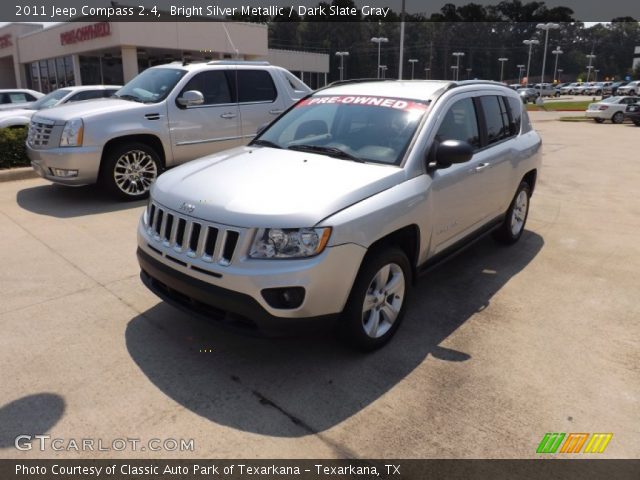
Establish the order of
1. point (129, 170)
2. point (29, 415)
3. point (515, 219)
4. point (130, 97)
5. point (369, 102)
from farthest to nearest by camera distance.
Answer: point (130, 97)
point (129, 170)
point (515, 219)
point (369, 102)
point (29, 415)

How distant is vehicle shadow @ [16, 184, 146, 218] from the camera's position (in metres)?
6.90

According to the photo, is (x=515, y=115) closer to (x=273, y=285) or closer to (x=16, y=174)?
(x=273, y=285)

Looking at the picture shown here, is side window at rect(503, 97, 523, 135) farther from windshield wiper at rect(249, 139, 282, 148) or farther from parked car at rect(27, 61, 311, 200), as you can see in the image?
parked car at rect(27, 61, 311, 200)

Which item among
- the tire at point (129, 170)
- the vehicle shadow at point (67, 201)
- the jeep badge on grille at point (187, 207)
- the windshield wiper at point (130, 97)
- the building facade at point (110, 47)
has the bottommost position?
the vehicle shadow at point (67, 201)

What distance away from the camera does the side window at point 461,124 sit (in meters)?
4.15

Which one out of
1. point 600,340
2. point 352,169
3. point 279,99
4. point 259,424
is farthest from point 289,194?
point 279,99

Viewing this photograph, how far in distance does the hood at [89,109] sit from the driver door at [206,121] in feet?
1.49

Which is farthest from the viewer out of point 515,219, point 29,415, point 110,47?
point 110,47

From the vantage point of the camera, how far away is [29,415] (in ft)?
9.37

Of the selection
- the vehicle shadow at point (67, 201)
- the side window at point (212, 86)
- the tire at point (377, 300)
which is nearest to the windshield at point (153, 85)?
the side window at point (212, 86)

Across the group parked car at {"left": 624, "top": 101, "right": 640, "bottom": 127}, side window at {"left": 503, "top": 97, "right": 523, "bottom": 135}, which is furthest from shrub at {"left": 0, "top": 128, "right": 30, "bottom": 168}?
parked car at {"left": 624, "top": 101, "right": 640, "bottom": 127}

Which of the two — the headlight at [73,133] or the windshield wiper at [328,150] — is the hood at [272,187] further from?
the headlight at [73,133]

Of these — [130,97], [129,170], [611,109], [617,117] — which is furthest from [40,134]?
[617,117]

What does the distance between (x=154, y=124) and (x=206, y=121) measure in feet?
2.79
